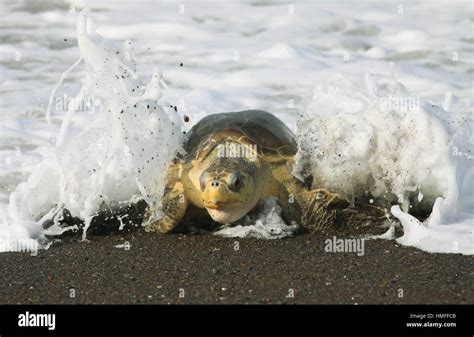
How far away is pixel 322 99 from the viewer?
8508mm

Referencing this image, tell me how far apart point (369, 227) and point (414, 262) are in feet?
3.42

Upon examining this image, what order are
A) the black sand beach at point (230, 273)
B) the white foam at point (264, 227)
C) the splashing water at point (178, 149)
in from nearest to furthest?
the black sand beach at point (230, 273) < the white foam at point (264, 227) < the splashing water at point (178, 149)

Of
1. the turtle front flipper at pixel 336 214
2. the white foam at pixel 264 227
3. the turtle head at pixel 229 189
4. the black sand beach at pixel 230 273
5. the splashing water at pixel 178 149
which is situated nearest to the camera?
the black sand beach at pixel 230 273

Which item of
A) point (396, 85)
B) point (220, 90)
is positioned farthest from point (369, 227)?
point (220, 90)

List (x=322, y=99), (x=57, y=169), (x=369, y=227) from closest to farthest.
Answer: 1. (x=369, y=227)
2. (x=57, y=169)
3. (x=322, y=99)

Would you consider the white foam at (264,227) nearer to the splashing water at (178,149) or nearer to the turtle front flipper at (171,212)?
the splashing water at (178,149)

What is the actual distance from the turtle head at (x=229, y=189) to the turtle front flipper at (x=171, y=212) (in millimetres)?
261

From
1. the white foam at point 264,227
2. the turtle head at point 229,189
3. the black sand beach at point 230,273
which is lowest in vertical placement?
the black sand beach at point 230,273

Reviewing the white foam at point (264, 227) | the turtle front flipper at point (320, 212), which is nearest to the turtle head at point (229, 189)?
the white foam at point (264, 227)

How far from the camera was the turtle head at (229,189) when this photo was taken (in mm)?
6668

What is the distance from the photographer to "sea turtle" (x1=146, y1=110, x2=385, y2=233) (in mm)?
6766

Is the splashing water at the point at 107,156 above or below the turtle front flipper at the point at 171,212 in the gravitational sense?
above

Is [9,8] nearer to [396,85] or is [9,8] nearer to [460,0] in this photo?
[460,0]

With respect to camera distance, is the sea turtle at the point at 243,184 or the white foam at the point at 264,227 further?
the white foam at the point at 264,227
